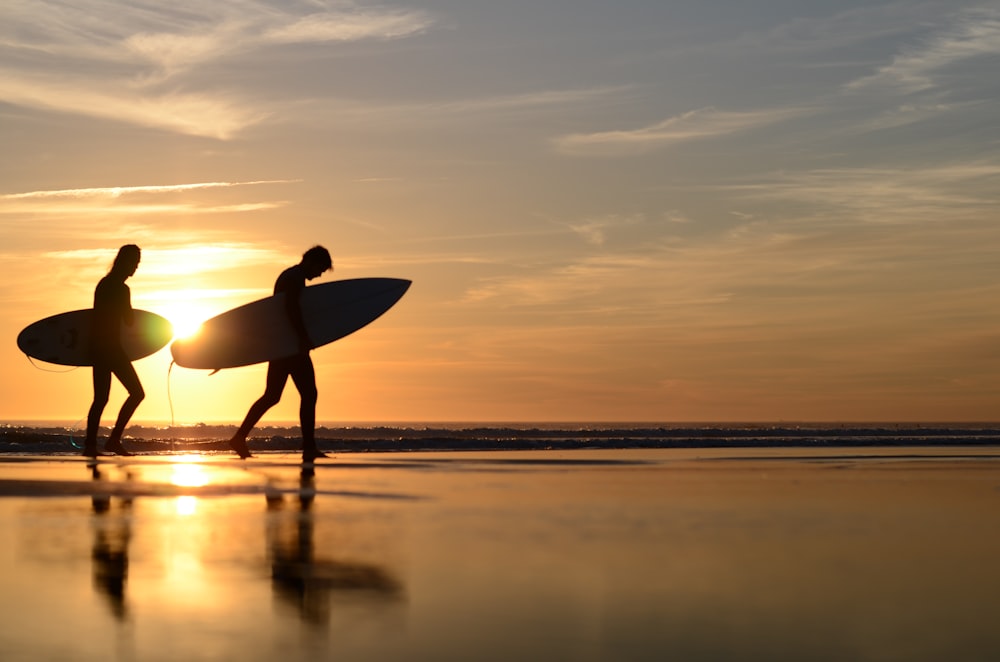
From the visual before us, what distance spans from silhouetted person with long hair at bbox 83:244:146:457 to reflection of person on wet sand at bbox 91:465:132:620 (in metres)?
6.90

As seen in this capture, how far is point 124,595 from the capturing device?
434 cm

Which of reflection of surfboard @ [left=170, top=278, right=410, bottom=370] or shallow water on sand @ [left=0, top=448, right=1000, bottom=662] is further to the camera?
reflection of surfboard @ [left=170, top=278, right=410, bottom=370]

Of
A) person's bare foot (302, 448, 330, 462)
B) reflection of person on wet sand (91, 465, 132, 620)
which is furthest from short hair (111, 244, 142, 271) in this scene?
reflection of person on wet sand (91, 465, 132, 620)

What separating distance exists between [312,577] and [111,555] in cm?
110

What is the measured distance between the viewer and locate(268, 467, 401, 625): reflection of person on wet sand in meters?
4.24

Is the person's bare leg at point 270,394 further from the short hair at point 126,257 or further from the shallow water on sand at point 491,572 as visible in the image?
the shallow water on sand at point 491,572

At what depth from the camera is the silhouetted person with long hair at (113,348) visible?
47.7 feet

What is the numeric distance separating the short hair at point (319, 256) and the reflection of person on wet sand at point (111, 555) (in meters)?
6.98

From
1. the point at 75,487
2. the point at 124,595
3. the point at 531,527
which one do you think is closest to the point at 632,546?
the point at 531,527

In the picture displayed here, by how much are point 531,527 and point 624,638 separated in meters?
3.11

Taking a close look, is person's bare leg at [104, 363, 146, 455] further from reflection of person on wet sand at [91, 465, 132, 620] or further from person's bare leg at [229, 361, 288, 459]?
reflection of person on wet sand at [91, 465, 132, 620]

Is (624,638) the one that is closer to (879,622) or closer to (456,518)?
(879,622)

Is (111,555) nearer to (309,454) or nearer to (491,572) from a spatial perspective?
(491,572)

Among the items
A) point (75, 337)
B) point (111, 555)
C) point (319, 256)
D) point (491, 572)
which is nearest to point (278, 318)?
point (319, 256)
